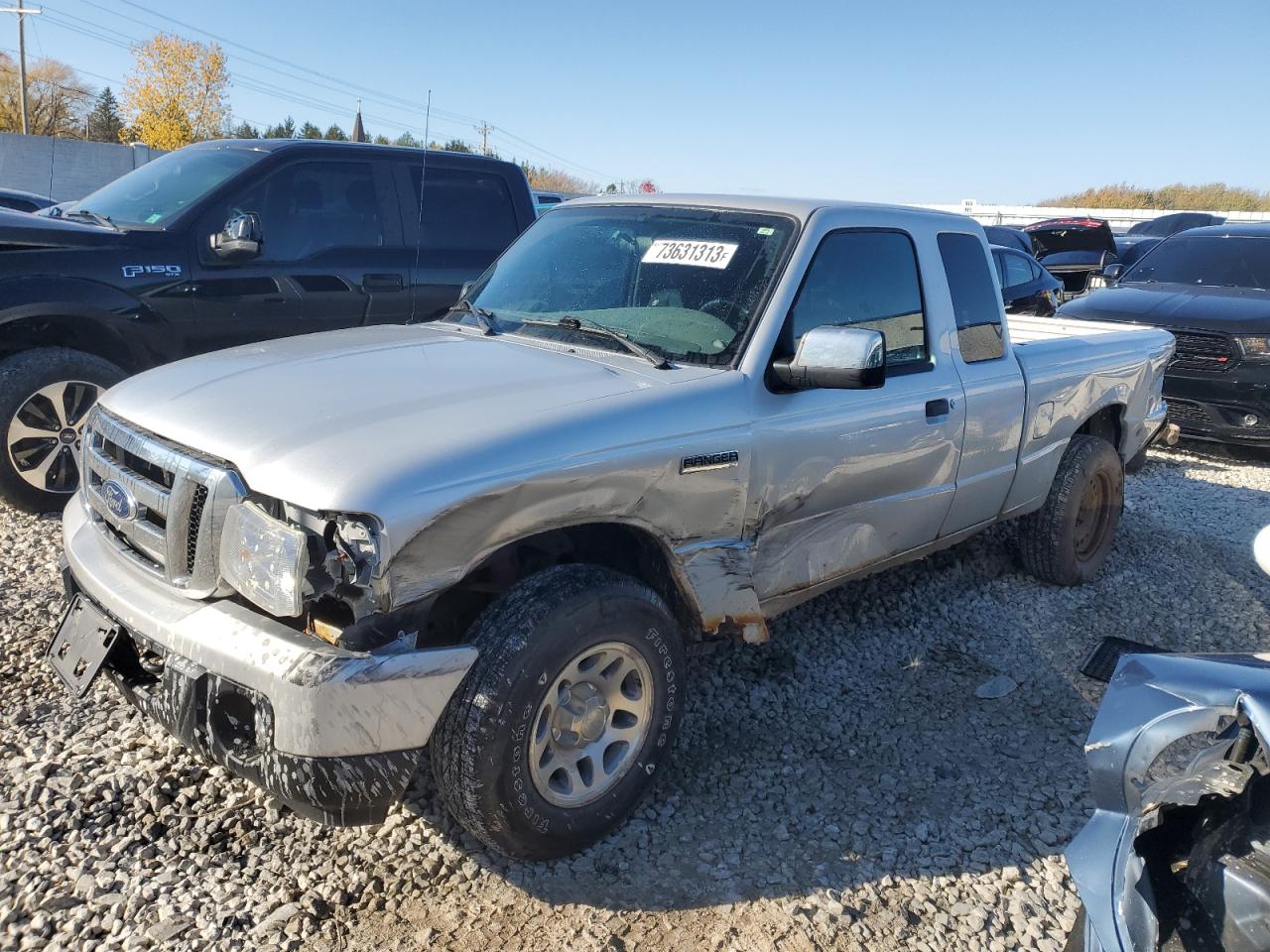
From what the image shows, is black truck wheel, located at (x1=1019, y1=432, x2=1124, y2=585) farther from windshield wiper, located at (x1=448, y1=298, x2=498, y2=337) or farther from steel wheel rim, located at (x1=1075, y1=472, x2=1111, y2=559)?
windshield wiper, located at (x1=448, y1=298, x2=498, y2=337)

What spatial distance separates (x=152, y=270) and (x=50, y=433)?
1019mm

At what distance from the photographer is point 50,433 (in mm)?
4941

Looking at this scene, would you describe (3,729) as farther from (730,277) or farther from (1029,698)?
(1029,698)

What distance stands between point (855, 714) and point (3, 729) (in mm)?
3026

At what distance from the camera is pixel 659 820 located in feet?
9.72

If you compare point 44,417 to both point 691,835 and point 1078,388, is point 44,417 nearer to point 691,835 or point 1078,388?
point 691,835

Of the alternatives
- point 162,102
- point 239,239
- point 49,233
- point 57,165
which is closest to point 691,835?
point 239,239

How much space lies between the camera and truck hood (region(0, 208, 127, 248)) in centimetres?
481

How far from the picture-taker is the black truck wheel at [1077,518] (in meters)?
4.86

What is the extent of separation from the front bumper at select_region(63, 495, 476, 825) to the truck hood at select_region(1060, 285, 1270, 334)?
8.04 meters

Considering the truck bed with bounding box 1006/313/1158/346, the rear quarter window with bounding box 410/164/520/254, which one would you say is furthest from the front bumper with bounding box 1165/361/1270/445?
the rear quarter window with bounding box 410/164/520/254

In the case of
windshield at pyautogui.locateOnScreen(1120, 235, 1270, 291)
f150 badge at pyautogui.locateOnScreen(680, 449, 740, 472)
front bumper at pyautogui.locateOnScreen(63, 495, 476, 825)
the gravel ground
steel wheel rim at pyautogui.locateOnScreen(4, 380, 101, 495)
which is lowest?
the gravel ground

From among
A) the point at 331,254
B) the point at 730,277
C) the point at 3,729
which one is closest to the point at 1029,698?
the point at 730,277

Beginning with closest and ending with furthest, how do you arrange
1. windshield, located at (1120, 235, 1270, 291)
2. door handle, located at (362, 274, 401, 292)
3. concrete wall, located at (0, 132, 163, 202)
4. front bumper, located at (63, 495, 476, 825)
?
front bumper, located at (63, 495, 476, 825) < door handle, located at (362, 274, 401, 292) < windshield, located at (1120, 235, 1270, 291) < concrete wall, located at (0, 132, 163, 202)
